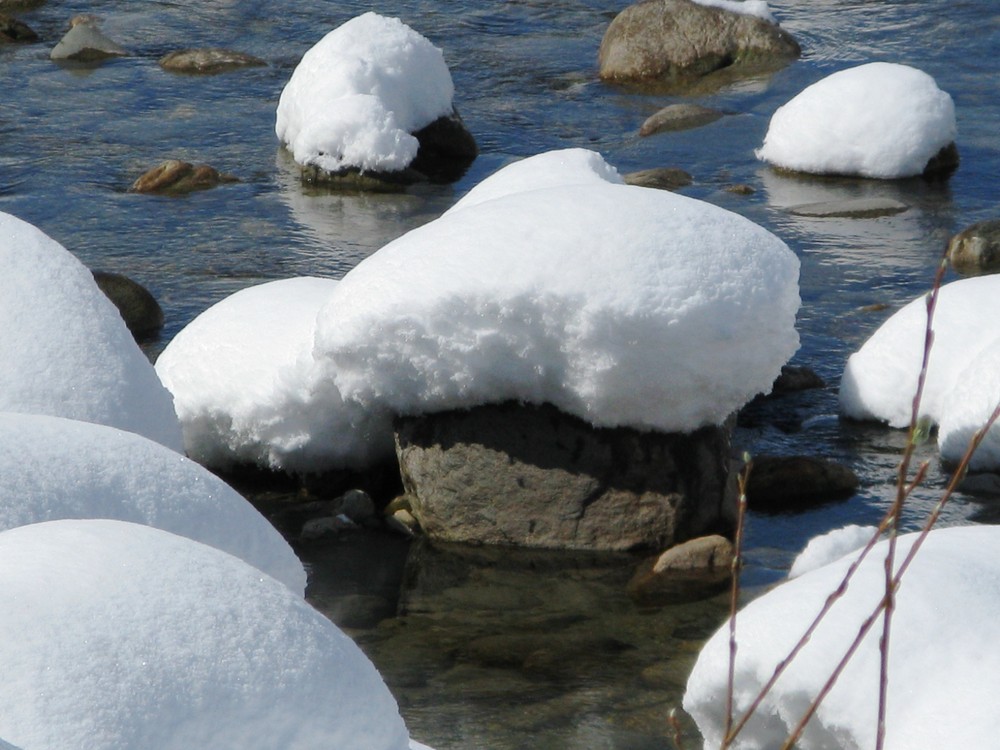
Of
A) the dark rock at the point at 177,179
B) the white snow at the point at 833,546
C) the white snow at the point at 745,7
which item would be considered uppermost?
the white snow at the point at 745,7

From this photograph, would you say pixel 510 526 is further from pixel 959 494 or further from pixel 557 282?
pixel 959 494

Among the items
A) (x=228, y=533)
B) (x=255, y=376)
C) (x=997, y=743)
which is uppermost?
(x=228, y=533)

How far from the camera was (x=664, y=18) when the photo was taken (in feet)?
45.8

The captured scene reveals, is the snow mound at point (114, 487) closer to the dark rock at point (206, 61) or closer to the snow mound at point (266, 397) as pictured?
the snow mound at point (266, 397)

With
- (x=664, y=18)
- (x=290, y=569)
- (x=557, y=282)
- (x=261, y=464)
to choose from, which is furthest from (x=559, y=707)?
(x=664, y=18)

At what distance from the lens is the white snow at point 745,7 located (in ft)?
46.3

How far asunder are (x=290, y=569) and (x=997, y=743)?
1.78 m

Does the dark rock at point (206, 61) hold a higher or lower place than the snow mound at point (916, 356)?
lower

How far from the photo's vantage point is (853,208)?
Answer: 33.5 ft

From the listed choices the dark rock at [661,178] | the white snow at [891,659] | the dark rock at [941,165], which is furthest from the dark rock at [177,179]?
the white snow at [891,659]

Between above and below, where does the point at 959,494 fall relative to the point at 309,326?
below

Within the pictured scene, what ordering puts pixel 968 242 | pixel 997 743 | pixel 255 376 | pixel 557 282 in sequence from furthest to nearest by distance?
pixel 968 242
pixel 255 376
pixel 557 282
pixel 997 743

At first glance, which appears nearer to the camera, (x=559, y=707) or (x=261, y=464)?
(x=559, y=707)

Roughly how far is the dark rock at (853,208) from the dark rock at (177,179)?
13.3 ft
